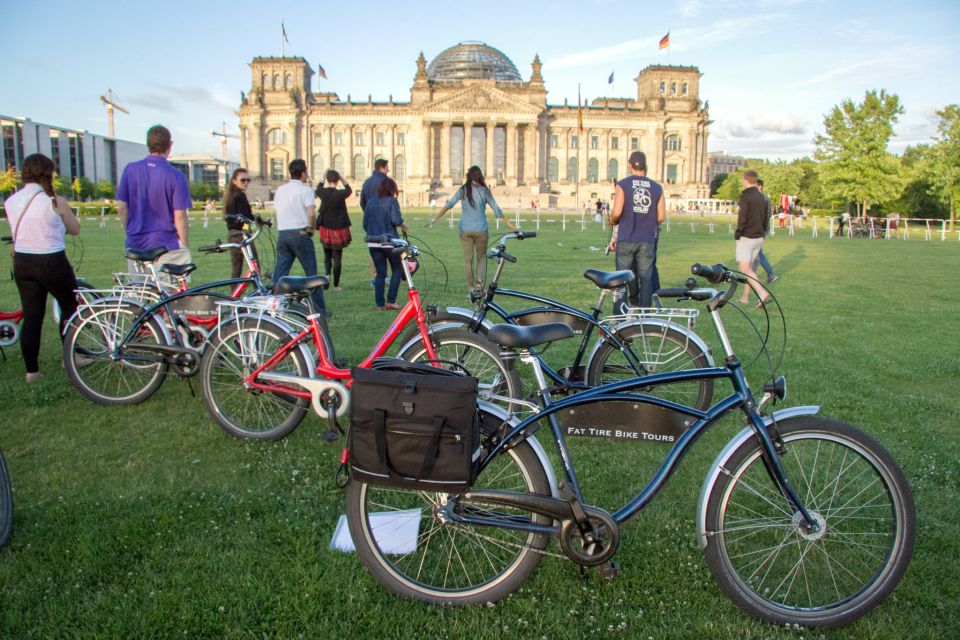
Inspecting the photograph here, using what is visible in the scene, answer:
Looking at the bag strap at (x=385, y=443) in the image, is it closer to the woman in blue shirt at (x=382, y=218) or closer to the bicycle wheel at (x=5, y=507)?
the bicycle wheel at (x=5, y=507)

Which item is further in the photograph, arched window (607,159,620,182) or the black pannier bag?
arched window (607,159,620,182)

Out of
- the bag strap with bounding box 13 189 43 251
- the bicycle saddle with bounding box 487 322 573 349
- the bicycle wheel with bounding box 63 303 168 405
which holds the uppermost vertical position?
the bag strap with bounding box 13 189 43 251

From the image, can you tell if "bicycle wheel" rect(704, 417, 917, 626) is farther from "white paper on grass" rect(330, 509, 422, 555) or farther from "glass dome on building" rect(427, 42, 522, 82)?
"glass dome on building" rect(427, 42, 522, 82)

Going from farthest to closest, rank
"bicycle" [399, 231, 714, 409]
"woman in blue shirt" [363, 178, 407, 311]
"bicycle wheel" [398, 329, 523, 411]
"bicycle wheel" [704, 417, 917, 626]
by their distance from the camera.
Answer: "woman in blue shirt" [363, 178, 407, 311]
"bicycle" [399, 231, 714, 409]
"bicycle wheel" [398, 329, 523, 411]
"bicycle wheel" [704, 417, 917, 626]

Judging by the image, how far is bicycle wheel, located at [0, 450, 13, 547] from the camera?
3609 mm

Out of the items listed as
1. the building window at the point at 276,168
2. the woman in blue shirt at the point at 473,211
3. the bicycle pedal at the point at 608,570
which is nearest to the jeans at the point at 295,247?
the woman in blue shirt at the point at 473,211

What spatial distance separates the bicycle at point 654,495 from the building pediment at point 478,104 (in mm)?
98456

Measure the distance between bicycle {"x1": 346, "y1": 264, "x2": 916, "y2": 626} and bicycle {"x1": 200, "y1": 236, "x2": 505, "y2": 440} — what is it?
154cm

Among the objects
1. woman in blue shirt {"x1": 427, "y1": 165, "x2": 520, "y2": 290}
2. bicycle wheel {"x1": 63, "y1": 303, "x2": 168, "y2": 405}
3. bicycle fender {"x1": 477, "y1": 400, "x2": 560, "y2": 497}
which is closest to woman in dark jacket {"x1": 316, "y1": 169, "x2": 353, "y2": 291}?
woman in blue shirt {"x1": 427, "y1": 165, "x2": 520, "y2": 290}

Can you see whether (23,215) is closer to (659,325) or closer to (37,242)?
(37,242)

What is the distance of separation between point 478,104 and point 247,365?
9708cm

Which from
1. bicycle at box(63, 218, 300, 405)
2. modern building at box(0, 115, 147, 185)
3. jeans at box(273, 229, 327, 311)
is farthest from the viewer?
modern building at box(0, 115, 147, 185)

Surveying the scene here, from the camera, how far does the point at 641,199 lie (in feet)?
28.1

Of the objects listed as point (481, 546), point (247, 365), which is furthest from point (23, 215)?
point (481, 546)
